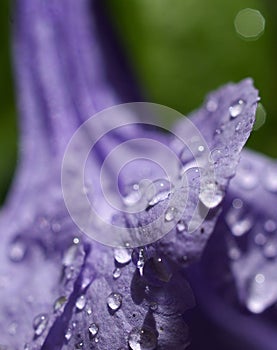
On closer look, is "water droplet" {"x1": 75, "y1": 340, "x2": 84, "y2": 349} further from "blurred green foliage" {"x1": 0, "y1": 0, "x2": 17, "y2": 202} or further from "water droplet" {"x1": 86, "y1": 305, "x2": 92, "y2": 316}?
"blurred green foliage" {"x1": 0, "y1": 0, "x2": 17, "y2": 202}

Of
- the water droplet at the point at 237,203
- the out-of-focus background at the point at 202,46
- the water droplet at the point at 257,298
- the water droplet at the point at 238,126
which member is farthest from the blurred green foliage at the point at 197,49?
the water droplet at the point at 238,126

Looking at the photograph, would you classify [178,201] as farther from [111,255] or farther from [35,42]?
[35,42]

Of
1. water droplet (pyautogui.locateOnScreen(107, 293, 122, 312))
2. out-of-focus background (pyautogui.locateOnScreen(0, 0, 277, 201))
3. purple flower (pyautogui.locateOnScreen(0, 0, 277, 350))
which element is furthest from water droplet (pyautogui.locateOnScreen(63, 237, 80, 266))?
out-of-focus background (pyautogui.locateOnScreen(0, 0, 277, 201))

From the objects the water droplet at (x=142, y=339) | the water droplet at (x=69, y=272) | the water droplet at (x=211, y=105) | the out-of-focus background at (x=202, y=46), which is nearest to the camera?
the water droplet at (x=142, y=339)

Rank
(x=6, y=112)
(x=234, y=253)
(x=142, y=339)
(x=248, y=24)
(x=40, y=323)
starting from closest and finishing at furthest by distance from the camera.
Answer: (x=142, y=339) < (x=40, y=323) < (x=234, y=253) < (x=248, y=24) < (x=6, y=112)

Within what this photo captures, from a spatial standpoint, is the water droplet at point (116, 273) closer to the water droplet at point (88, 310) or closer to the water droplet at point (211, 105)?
the water droplet at point (88, 310)

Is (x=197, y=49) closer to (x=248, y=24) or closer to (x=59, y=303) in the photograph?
(x=248, y=24)

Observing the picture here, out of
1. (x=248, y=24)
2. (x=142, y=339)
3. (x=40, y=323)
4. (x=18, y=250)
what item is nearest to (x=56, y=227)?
(x=18, y=250)
